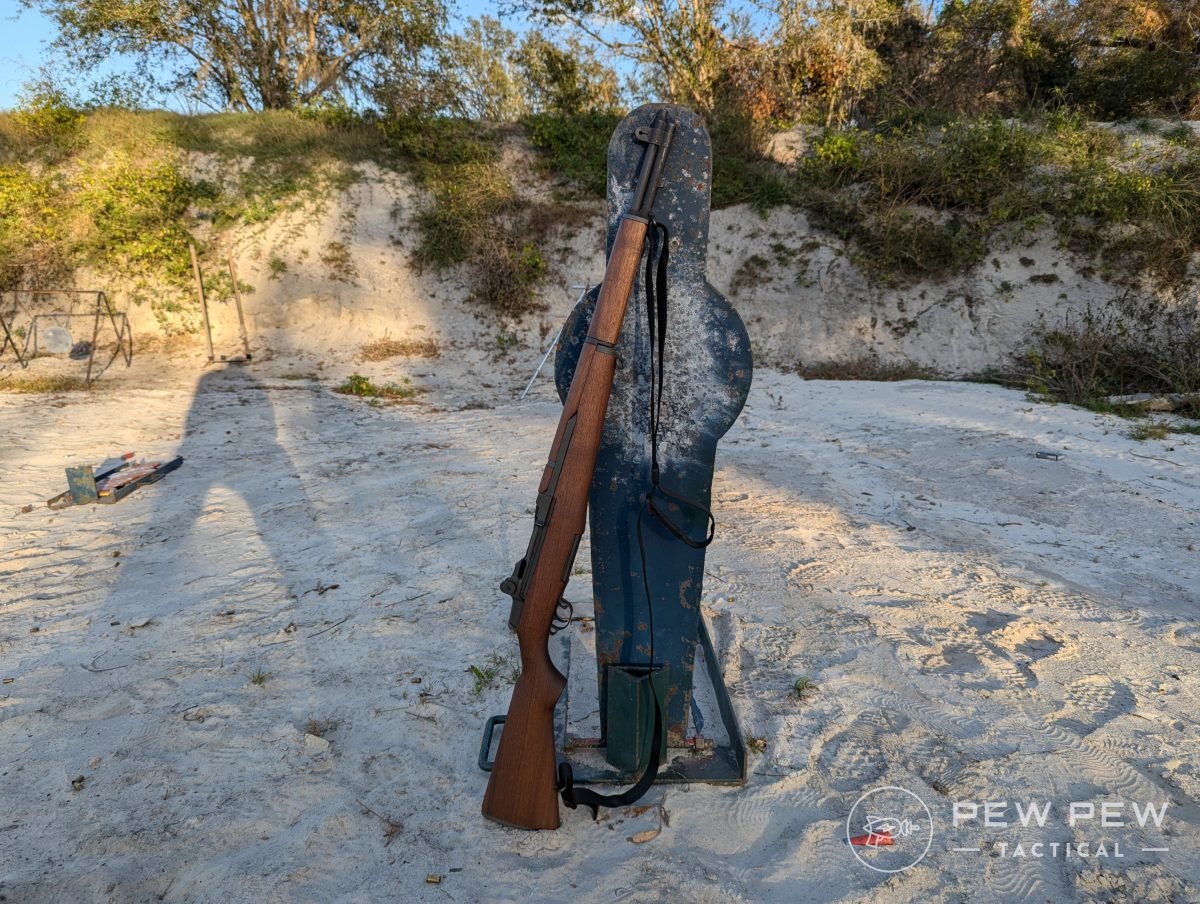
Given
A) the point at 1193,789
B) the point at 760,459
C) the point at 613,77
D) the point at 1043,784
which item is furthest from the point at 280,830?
the point at 613,77

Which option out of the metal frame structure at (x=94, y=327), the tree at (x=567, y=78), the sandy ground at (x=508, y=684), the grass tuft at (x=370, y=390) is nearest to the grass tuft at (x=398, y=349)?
the grass tuft at (x=370, y=390)

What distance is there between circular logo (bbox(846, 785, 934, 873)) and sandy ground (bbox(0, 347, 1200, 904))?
0.03m

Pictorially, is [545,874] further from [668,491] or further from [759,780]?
[668,491]

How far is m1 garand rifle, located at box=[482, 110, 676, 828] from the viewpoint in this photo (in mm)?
1772

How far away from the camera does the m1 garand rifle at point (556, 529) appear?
177cm

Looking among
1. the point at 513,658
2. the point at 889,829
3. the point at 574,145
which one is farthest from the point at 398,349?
the point at 889,829

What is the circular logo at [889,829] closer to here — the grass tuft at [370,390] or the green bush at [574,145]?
the grass tuft at [370,390]

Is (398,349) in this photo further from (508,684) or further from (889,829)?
(889,829)

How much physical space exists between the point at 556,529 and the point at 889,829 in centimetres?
153

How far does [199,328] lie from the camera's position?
11.8 metres

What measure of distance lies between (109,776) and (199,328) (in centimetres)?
1175

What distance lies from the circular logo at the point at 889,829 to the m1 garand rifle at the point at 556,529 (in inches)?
39.9

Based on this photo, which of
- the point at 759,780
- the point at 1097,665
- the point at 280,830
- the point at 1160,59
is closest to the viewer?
the point at 280,830

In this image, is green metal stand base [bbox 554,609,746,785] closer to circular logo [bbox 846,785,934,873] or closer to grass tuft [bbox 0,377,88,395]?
circular logo [bbox 846,785,934,873]
